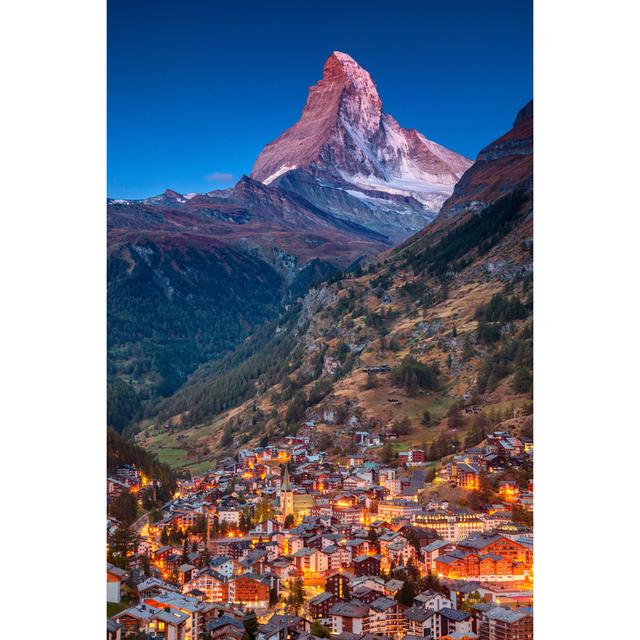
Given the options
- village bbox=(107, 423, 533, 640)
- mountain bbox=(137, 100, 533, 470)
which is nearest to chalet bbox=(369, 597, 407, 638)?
village bbox=(107, 423, 533, 640)

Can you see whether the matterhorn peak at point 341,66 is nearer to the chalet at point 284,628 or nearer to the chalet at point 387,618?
the chalet at point 387,618

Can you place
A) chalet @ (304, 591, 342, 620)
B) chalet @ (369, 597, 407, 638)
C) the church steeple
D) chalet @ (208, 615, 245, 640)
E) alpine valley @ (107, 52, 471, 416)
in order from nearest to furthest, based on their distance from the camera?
chalet @ (208, 615, 245, 640) → chalet @ (369, 597, 407, 638) → chalet @ (304, 591, 342, 620) → the church steeple → alpine valley @ (107, 52, 471, 416)

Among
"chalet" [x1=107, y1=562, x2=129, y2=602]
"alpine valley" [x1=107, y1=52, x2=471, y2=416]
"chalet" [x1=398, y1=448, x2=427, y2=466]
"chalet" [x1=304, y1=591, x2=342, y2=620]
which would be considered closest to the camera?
"chalet" [x1=304, y1=591, x2=342, y2=620]

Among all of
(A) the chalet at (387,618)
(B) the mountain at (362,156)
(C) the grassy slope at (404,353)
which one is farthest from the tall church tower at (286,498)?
(B) the mountain at (362,156)

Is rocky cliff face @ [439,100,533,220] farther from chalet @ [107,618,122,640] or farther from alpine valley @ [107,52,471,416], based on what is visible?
chalet @ [107,618,122,640]
